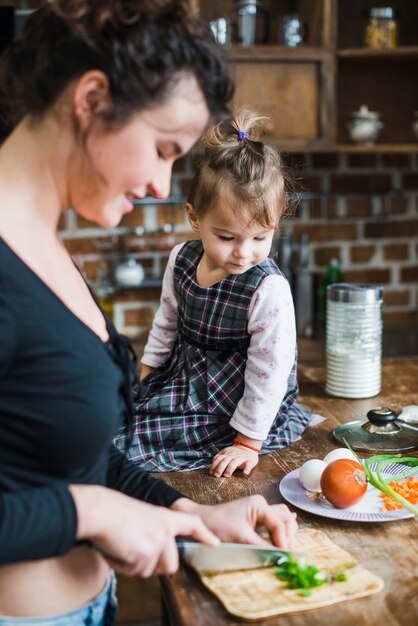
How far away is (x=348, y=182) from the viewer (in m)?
3.49

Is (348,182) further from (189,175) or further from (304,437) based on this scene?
(304,437)

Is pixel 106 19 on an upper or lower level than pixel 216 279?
upper

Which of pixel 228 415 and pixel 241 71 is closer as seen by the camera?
pixel 228 415

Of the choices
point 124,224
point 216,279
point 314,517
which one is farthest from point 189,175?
point 314,517

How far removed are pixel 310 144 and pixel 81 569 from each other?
2.32m

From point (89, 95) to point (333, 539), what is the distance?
2.32 ft

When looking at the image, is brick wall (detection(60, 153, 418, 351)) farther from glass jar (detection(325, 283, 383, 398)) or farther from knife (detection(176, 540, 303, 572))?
knife (detection(176, 540, 303, 572))

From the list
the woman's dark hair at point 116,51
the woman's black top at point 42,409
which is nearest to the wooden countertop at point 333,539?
the woman's black top at point 42,409

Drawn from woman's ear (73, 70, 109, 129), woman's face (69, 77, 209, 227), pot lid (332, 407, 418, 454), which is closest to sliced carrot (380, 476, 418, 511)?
pot lid (332, 407, 418, 454)

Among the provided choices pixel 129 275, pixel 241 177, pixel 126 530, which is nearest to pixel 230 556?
pixel 126 530

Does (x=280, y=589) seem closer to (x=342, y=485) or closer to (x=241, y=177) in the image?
(x=342, y=485)

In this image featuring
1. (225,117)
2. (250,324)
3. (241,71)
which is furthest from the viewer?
(241,71)

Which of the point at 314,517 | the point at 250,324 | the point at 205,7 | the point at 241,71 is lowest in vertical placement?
the point at 314,517

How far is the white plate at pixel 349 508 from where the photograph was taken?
46.7 inches
